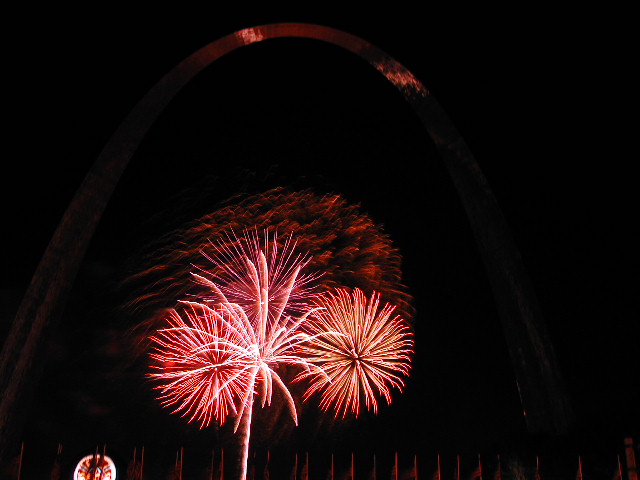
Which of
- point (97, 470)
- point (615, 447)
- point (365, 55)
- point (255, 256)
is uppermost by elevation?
point (365, 55)

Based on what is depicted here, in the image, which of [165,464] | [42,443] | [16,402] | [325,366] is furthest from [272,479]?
[16,402]

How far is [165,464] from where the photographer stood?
1591 inches

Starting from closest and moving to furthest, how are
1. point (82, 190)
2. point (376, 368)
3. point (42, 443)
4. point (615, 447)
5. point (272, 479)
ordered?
point (615, 447) → point (82, 190) → point (376, 368) → point (42, 443) → point (272, 479)

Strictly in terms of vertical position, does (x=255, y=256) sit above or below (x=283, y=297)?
above

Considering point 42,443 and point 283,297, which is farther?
point 42,443

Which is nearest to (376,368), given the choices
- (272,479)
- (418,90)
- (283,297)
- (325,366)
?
(325,366)

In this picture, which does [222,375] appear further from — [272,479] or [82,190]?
[272,479]

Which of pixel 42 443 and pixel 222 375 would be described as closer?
pixel 222 375

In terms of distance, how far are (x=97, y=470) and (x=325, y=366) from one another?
15.1m

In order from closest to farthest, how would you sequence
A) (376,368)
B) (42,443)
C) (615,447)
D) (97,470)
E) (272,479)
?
1. (97,470)
2. (615,447)
3. (376,368)
4. (42,443)
5. (272,479)

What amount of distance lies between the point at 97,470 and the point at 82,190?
14.4 m

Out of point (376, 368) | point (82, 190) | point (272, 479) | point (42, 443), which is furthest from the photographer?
point (272, 479)

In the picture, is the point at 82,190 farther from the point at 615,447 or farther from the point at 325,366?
the point at 615,447

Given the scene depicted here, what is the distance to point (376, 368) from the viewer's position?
2495 cm
